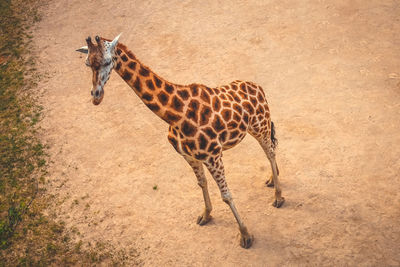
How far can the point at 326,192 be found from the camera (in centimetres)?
816

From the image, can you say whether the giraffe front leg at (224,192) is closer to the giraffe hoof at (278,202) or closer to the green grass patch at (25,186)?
the giraffe hoof at (278,202)

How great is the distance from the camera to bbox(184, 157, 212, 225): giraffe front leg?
24.0 feet

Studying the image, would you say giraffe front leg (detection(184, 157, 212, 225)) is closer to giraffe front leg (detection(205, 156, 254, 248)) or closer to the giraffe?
the giraffe

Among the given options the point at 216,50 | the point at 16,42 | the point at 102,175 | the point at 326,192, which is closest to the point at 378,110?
the point at 326,192

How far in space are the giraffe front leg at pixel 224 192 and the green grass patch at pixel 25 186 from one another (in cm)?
224

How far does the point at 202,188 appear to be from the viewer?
7777 mm

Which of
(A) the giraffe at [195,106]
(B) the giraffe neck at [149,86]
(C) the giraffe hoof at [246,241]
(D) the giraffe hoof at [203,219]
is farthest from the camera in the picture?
(D) the giraffe hoof at [203,219]

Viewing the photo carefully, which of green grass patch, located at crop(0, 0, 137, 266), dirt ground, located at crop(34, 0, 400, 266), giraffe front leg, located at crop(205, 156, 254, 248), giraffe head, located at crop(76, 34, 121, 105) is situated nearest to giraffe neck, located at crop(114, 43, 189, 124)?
giraffe head, located at crop(76, 34, 121, 105)

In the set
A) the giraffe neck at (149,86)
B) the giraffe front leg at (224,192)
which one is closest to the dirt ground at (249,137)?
the giraffe front leg at (224,192)

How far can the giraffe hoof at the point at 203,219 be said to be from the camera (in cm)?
805

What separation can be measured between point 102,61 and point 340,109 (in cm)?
664

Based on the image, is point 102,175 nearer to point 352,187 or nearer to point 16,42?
point 352,187

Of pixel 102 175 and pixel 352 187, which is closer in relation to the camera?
pixel 352 187

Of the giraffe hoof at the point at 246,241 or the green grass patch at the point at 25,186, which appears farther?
the green grass patch at the point at 25,186
